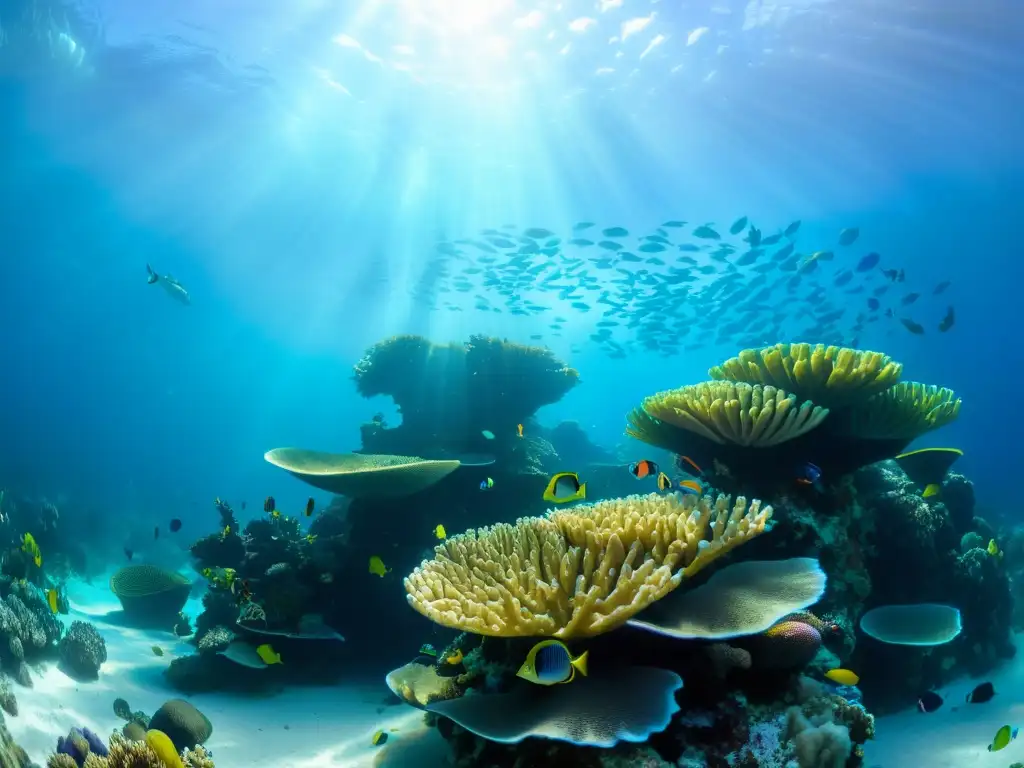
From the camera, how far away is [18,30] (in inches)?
842

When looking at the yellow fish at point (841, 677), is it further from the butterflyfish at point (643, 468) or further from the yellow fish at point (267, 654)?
the yellow fish at point (267, 654)

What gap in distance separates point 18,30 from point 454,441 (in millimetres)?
26847

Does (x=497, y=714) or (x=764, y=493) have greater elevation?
(x=764, y=493)

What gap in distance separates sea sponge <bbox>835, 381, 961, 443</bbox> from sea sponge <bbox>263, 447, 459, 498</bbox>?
4.47 meters

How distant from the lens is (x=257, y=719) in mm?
Answer: 5867

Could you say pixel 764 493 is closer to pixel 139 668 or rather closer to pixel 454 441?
pixel 454 441

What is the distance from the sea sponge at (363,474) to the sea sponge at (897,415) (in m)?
4.47

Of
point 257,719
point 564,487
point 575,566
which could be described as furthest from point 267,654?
point 575,566

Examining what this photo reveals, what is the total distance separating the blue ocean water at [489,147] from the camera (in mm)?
18531

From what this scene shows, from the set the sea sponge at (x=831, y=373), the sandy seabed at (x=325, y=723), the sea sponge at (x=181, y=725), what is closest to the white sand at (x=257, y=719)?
the sandy seabed at (x=325, y=723)

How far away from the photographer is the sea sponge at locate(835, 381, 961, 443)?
4.86 m

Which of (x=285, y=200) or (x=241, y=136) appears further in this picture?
(x=285, y=200)

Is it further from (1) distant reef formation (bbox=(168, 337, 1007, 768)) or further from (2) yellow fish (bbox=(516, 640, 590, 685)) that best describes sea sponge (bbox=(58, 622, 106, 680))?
(2) yellow fish (bbox=(516, 640, 590, 685))

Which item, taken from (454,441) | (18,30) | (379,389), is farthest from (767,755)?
(18,30)
